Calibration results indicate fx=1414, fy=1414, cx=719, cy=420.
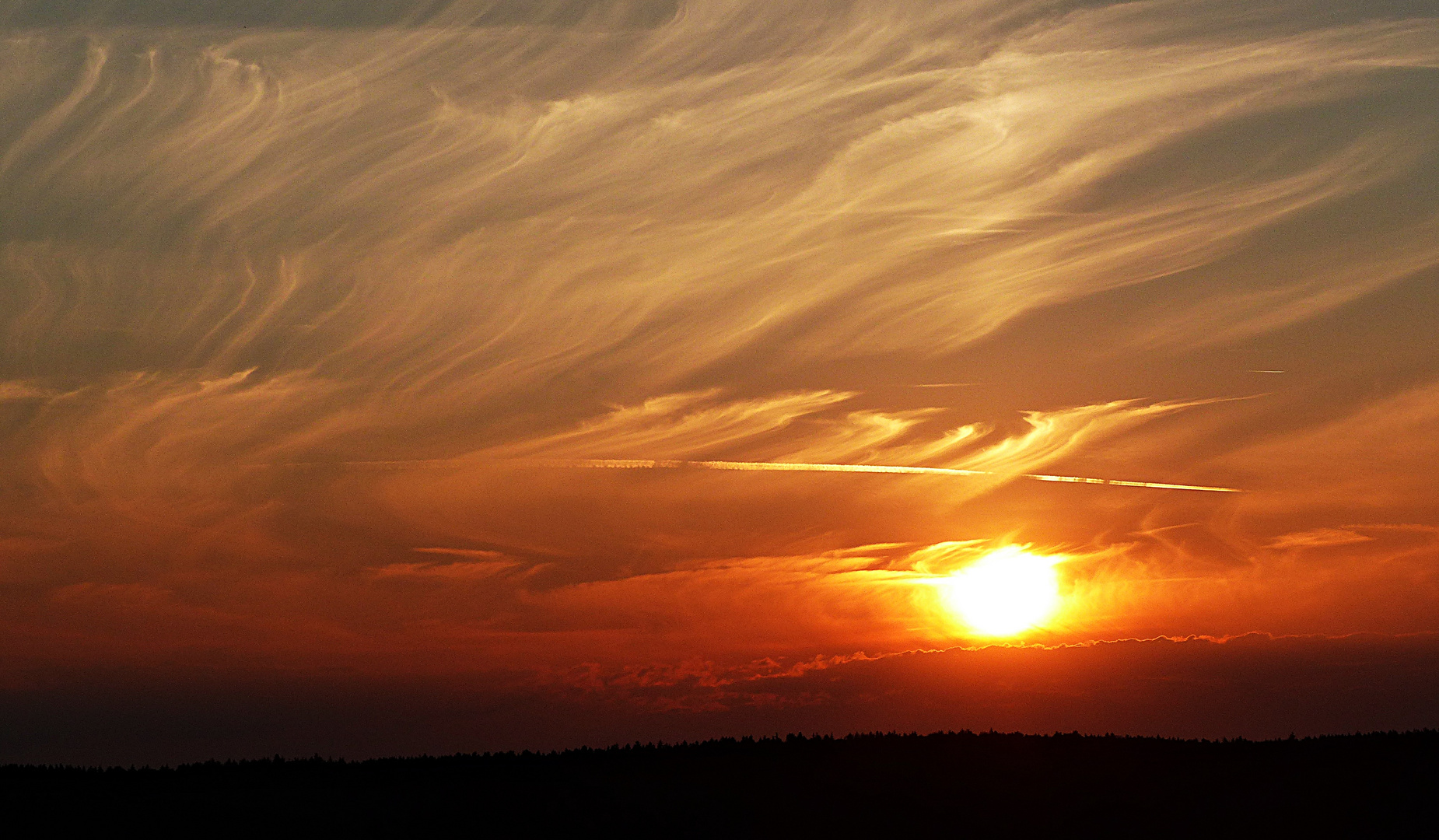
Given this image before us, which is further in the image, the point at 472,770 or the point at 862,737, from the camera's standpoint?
the point at 862,737

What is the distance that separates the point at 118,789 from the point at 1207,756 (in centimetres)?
4364

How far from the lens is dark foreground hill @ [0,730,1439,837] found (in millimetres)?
52594

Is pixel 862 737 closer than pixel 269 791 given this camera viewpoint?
No

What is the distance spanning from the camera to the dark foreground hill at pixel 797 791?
A: 52.6 meters

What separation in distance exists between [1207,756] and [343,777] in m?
35.4

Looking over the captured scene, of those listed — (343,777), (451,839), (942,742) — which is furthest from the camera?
(942,742)

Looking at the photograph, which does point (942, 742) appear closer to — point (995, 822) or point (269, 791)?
point (995, 822)

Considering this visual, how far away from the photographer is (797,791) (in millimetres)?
56094

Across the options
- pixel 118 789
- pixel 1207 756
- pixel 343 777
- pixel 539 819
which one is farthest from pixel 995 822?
pixel 118 789

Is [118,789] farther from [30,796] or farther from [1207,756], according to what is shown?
[1207,756]

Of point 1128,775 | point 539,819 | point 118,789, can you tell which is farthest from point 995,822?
point 118,789

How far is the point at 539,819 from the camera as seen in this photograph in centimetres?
5338

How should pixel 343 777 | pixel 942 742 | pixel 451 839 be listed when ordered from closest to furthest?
pixel 451 839, pixel 343 777, pixel 942 742

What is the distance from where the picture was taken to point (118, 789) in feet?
177
